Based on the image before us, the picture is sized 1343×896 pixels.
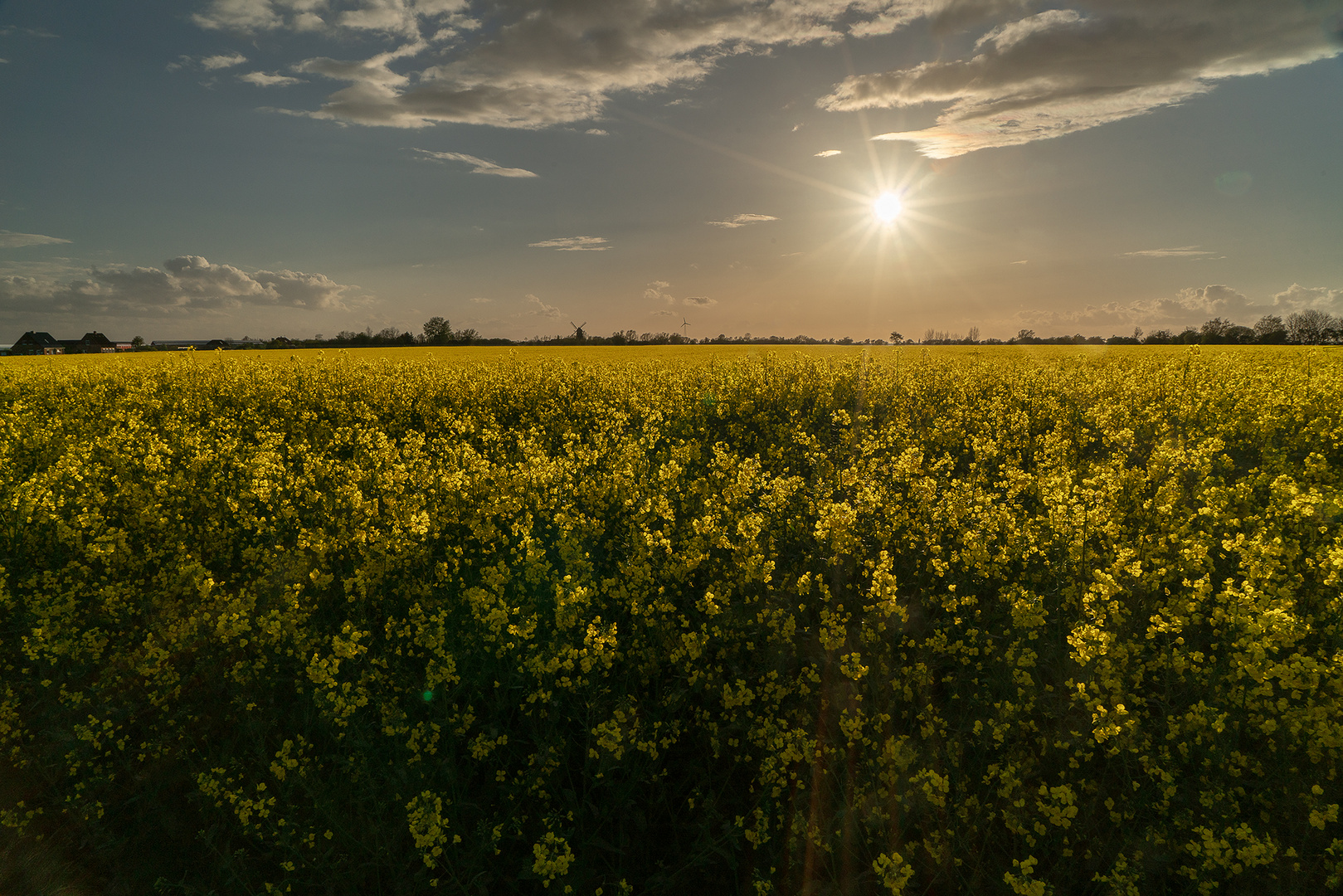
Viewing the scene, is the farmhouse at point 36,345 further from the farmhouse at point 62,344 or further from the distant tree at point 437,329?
the distant tree at point 437,329

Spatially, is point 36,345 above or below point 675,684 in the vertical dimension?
above

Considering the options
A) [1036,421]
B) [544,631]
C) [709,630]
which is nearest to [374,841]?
[544,631]

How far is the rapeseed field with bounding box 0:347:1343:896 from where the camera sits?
334 cm

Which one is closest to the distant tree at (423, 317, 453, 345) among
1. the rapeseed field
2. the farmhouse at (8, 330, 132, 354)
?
the farmhouse at (8, 330, 132, 354)

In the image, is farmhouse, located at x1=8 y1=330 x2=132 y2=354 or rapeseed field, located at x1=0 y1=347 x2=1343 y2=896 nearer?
rapeseed field, located at x1=0 y1=347 x2=1343 y2=896

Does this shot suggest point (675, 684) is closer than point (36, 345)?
Yes

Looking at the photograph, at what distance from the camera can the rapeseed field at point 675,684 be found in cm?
334

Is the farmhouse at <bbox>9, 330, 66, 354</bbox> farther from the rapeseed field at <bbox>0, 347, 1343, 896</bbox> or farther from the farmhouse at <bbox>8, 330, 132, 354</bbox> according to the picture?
the rapeseed field at <bbox>0, 347, 1343, 896</bbox>

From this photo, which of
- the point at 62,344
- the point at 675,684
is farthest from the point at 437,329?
the point at 675,684

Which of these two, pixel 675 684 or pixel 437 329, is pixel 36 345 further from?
pixel 675 684

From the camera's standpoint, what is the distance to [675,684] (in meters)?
4.30

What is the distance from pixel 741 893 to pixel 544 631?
204 centimetres

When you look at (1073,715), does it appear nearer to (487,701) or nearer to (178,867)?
(487,701)

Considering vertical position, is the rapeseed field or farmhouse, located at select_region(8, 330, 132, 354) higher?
farmhouse, located at select_region(8, 330, 132, 354)
